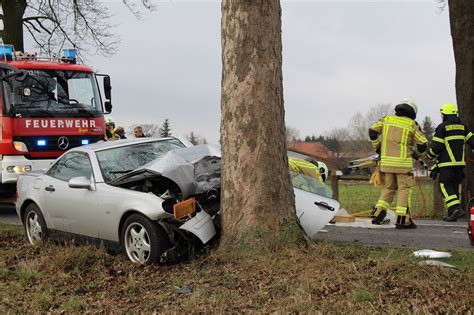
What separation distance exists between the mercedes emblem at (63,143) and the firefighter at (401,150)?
6396 mm

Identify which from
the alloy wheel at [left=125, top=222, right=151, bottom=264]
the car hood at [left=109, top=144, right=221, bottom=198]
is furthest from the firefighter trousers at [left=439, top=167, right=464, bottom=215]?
the alloy wheel at [left=125, top=222, right=151, bottom=264]

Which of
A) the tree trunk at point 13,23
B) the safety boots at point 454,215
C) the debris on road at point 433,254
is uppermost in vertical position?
the tree trunk at point 13,23

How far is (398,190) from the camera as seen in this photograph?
8.70m

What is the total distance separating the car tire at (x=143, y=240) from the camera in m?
5.93

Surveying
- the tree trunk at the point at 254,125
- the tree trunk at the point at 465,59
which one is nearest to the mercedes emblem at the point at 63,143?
the tree trunk at the point at 254,125

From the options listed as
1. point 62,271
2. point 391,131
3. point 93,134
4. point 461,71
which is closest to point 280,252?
point 62,271

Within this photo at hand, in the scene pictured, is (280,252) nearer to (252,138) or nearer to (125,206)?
(252,138)

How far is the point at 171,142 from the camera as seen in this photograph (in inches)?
316

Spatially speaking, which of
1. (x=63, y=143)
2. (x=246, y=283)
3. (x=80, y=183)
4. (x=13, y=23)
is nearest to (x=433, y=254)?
(x=246, y=283)

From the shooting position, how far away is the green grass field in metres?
11.4

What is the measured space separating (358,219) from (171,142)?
3.73m

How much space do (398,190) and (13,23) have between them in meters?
14.5

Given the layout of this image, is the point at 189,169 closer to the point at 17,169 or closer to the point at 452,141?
the point at 452,141

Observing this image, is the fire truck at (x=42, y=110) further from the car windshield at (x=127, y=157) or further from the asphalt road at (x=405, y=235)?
the asphalt road at (x=405, y=235)
